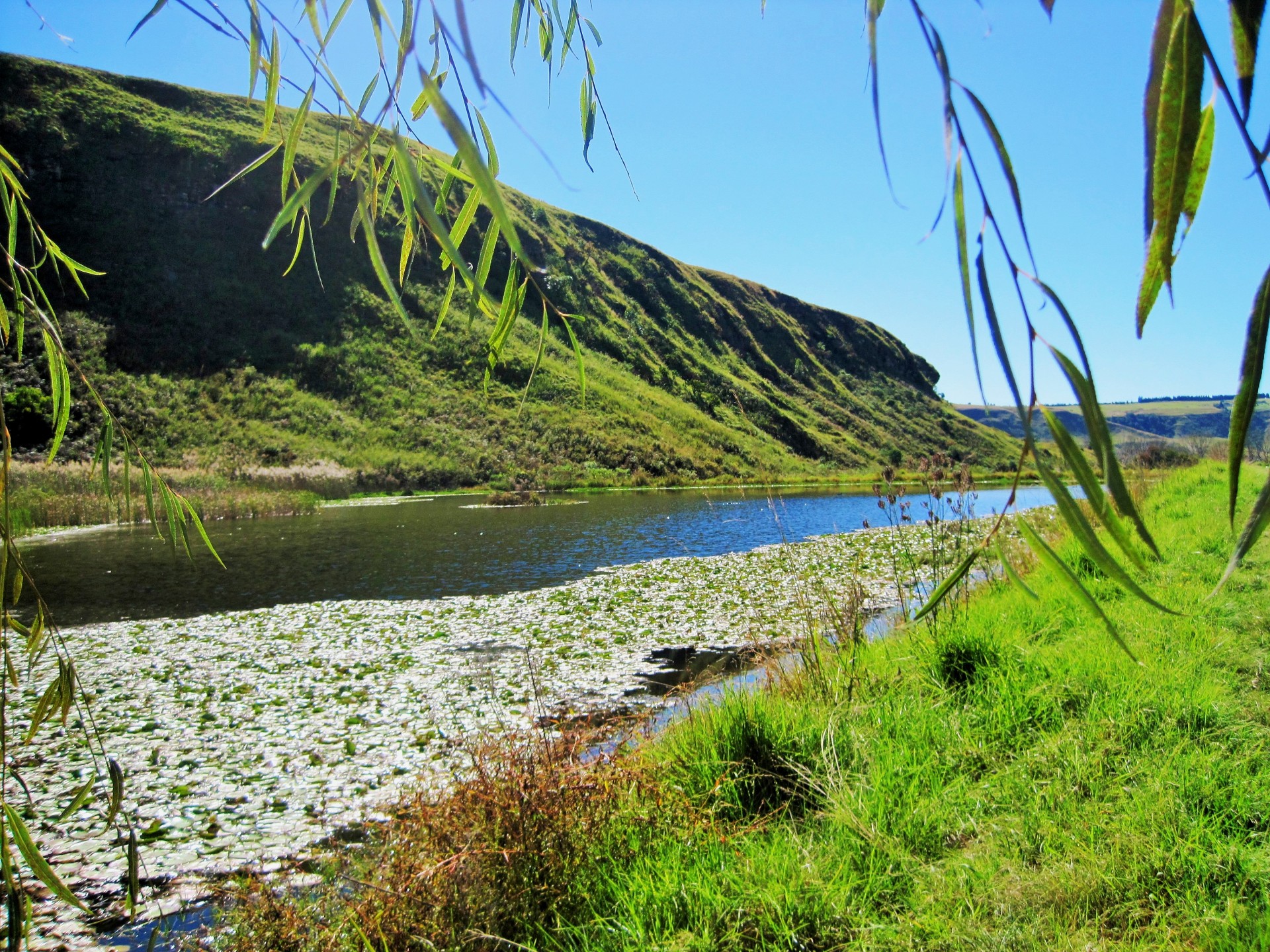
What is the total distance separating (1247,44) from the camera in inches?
27.5

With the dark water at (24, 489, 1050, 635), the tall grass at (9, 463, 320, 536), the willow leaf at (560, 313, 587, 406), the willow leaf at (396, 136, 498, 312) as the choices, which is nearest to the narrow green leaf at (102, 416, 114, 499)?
the willow leaf at (560, 313, 587, 406)

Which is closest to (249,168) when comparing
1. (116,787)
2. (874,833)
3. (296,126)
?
(296,126)

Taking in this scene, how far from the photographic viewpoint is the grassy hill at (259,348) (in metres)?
36.8

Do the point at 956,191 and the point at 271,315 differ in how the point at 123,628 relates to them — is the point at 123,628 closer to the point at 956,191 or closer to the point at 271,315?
the point at 956,191

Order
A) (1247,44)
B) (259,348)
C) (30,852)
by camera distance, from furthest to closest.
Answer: (259,348)
(30,852)
(1247,44)

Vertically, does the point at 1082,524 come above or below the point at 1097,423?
below

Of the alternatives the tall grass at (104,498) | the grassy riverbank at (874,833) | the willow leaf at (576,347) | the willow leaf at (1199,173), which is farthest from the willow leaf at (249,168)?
the tall grass at (104,498)

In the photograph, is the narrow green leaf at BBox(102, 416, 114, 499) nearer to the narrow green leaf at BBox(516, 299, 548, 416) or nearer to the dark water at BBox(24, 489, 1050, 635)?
the narrow green leaf at BBox(516, 299, 548, 416)

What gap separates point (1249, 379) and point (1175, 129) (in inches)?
10.4

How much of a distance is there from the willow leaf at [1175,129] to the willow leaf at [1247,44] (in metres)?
0.03

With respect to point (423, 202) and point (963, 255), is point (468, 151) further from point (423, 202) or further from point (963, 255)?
point (963, 255)

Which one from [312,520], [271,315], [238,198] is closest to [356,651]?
[312,520]

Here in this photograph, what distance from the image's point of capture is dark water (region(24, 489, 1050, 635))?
34.4ft

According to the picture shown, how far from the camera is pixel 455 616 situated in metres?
8.97
